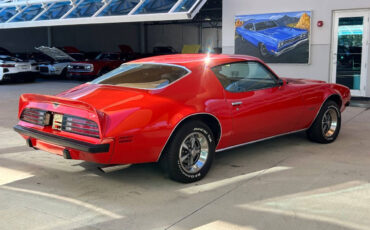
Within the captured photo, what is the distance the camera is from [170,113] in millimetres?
4160

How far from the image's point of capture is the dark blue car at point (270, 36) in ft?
37.5

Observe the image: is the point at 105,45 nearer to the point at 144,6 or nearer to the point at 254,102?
the point at 144,6

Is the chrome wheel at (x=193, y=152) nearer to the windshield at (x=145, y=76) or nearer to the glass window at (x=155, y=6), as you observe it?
the windshield at (x=145, y=76)

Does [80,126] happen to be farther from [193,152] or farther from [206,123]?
[206,123]

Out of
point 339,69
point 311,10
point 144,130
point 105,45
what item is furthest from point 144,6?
point 105,45

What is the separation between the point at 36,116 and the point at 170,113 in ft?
5.12

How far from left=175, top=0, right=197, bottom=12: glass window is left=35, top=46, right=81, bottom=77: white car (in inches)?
319

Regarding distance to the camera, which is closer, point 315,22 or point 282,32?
point 315,22

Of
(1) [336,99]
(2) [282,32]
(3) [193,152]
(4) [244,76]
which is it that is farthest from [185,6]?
(3) [193,152]

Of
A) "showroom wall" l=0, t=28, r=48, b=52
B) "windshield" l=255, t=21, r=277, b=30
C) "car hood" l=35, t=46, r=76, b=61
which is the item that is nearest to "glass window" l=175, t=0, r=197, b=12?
"windshield" l=255, t=21, r=277, b=30

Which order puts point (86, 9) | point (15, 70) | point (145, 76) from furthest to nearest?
1. point (15, 70)
2. point (86, 9)
3. point (145, 76)

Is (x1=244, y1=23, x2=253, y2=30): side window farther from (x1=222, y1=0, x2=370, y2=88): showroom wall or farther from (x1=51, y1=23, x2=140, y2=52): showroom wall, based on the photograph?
(x1=51, y1=23, x2=140, y2=52): showroom wall

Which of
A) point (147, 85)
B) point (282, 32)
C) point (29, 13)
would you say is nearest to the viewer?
point (147, 85)

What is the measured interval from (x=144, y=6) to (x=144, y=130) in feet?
32.6
